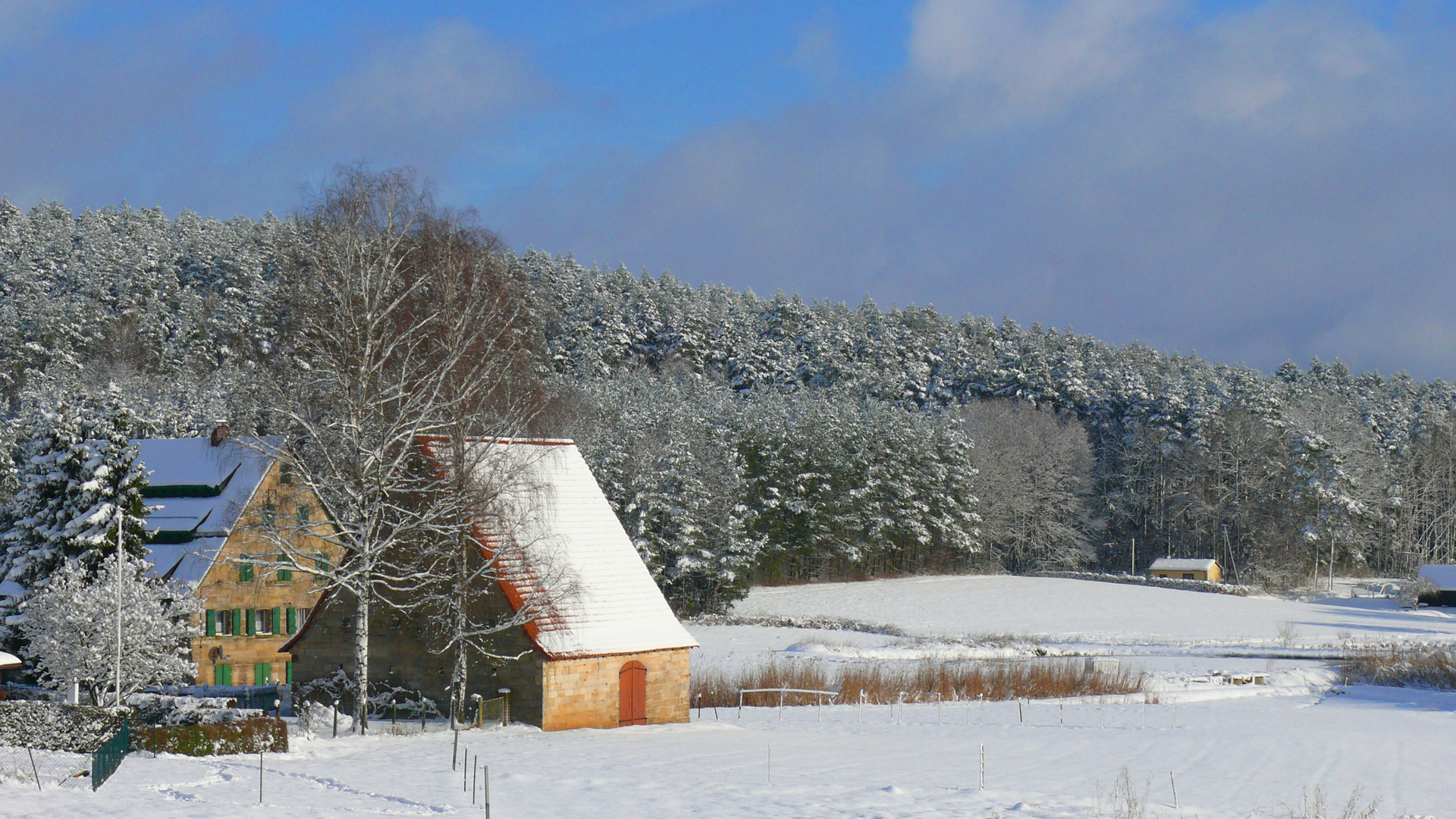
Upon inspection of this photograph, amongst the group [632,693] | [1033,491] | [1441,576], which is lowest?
[1441,576]

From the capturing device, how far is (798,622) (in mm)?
60000

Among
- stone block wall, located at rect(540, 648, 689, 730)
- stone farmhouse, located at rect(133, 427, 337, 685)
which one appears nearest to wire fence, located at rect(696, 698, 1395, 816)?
stone block wall, located at rect(540, 648, 689, 730)

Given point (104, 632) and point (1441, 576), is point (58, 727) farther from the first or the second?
point (1441, 576)

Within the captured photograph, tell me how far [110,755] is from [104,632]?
12855mm

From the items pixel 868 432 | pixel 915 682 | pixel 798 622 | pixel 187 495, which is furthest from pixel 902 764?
pixel 868 432

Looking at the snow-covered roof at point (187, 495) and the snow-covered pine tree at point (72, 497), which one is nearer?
the snow-covered pine tree at point (72, 497)

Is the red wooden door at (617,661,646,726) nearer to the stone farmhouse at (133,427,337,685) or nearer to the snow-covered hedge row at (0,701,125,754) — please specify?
the snow-covered hedge row at (0,701,125,754)

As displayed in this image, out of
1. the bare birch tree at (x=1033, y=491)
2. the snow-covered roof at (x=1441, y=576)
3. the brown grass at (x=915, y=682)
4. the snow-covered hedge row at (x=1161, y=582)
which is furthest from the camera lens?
the bare birch tree at (x=1033, y=491)

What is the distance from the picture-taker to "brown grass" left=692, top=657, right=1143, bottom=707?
3475 cm

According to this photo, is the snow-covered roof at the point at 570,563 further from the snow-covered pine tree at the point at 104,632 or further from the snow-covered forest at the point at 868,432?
the snow-covered forest at the point at 868,432

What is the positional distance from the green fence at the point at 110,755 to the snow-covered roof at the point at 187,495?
74.9 ft

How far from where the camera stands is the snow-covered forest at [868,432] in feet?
218

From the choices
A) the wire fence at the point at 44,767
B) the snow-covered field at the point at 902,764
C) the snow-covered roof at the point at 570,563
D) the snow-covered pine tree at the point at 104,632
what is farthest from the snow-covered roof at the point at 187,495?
the snow-covered field at the point at 902,764

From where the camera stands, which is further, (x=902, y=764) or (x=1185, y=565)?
(x=1185, y=565)
